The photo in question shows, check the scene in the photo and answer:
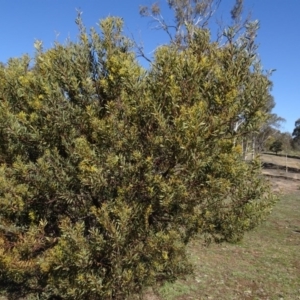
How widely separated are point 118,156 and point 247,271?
5109 millimetres

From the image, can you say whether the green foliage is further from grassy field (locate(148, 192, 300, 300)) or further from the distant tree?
the distant tree

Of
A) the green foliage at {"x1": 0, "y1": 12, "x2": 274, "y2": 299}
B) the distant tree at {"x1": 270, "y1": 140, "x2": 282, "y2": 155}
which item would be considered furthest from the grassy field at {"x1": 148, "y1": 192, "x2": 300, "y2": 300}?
the distant tree at {"x1": 270, "y1": 140, "x2": 282, "y2": 155}

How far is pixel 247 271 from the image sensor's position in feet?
23.5

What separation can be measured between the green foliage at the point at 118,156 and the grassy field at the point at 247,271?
2.48 metres

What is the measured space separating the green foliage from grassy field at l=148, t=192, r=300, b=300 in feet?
8.12

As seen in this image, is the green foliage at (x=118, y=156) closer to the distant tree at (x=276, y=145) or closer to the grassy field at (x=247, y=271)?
the grassy field at (x=247, y=271)

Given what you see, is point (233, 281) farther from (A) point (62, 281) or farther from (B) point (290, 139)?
(B) point (290, 139)

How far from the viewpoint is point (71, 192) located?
142 inches

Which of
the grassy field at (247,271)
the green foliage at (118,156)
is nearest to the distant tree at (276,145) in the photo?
the grassy field at (247,271)

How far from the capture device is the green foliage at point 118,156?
3336mm

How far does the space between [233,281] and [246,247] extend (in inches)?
106

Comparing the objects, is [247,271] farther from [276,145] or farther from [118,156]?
[276,145]

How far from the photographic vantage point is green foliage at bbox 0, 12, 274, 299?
334 cm

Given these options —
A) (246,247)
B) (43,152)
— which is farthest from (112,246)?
(246,247)
